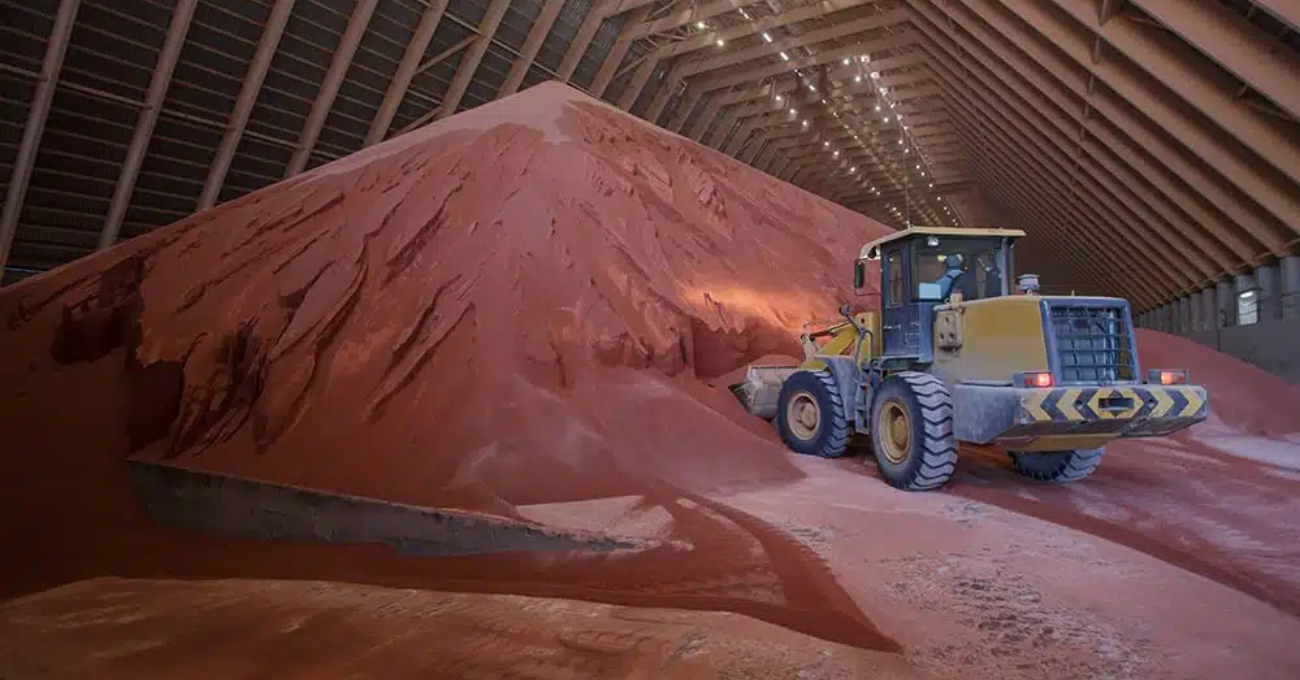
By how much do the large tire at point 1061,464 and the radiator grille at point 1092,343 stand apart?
113 cm

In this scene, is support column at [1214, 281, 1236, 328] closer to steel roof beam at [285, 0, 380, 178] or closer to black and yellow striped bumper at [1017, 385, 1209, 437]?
black and yellow striped bumper at [1017, 385, 1209, 437]

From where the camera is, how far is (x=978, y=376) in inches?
263

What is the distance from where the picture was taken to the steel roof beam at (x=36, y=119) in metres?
12.9

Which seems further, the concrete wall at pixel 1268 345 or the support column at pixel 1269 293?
the support column at pixel 1269 293

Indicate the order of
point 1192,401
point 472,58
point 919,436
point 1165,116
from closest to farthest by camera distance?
point 1192,401 → point 919,436 → point 1165,116 → point 472,58

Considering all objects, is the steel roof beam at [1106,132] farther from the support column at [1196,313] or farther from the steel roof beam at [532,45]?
the steel roof beam at [532,45]

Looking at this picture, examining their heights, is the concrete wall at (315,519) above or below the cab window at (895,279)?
below

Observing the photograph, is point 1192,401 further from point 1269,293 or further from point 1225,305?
point 1225,305

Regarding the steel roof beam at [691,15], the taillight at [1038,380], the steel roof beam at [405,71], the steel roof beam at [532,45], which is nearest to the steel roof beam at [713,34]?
the steel roof beam at [691,15]

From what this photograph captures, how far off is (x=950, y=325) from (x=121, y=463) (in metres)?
8.55

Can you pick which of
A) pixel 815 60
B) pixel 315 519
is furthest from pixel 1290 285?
pixel 315 519

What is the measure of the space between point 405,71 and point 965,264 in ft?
51.2

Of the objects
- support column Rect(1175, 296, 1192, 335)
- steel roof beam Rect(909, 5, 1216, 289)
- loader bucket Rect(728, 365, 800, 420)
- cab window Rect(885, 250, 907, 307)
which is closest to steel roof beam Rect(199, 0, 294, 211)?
loader bucket Rect(728, 365, 800, 420)

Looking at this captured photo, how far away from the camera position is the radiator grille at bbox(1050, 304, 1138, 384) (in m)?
6.35
